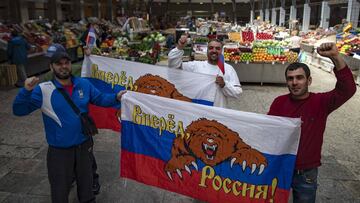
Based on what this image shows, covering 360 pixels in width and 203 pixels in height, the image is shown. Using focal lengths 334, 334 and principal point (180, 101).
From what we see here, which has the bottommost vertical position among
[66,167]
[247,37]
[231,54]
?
[66,167]

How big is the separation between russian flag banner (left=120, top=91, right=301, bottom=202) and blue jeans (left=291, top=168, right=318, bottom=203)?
0.08m

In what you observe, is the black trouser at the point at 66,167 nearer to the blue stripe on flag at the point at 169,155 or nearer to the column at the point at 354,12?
the blue stripe on flag at the point at 169,155

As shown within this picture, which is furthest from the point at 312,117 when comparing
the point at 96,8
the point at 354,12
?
the point at 96,8

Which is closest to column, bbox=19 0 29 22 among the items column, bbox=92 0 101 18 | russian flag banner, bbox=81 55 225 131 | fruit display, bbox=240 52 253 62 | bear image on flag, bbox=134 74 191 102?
column, bbox=92 0 101 18

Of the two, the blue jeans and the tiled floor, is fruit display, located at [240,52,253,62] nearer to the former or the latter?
the tiled floor

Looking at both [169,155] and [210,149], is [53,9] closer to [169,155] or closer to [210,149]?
[169,155]

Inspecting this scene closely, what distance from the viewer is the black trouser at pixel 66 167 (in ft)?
10.2

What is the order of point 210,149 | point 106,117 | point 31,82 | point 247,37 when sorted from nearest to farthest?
point 31,82
point 210,149
point 106,117
point 247,37

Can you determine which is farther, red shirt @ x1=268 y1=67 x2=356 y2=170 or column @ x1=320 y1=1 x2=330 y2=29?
column @ x1=320 y1=1 x2=330 y2=29

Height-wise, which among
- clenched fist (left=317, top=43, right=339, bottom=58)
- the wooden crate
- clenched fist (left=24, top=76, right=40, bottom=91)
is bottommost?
the wooden crate

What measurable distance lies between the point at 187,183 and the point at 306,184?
1.10m

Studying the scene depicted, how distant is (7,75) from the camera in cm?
1068

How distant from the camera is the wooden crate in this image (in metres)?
10.6

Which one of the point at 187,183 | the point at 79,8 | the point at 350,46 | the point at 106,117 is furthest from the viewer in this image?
the point at 79,8
